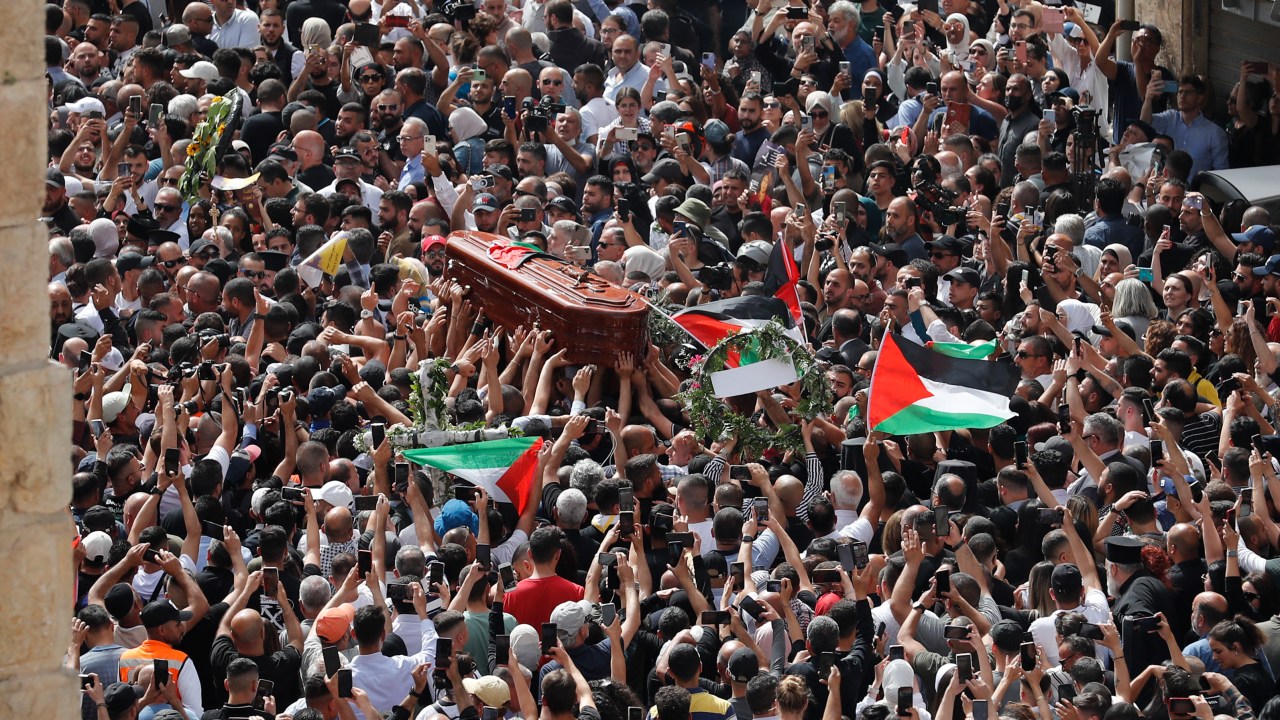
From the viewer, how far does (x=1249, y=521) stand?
11234 millimetres

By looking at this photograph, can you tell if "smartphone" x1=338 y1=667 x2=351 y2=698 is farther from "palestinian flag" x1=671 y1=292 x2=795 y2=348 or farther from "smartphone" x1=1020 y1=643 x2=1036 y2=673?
"palestinian flag" x1=671 y1=292 x2=795 y2=348

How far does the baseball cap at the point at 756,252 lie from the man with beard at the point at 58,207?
203 inches

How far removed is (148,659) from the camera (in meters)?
10.3

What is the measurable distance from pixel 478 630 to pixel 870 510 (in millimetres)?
2579

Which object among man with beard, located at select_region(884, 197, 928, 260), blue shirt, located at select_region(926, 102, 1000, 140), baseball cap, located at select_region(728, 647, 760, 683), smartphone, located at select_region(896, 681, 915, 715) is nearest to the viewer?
smartphone, located at select_region(896, 681, 915, 715)

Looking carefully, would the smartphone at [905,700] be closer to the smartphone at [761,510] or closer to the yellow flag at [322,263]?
the smartphone at [761,510]

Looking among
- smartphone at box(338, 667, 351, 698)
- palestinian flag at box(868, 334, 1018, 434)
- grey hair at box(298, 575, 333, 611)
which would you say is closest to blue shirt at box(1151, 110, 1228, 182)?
palestinian flag at box(868, 334, 1018, 434)

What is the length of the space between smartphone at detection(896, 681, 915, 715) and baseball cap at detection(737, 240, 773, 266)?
5945 millimetres

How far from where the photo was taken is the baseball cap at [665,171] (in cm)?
1639

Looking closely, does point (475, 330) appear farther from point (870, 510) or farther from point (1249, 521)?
point (1249, 521)

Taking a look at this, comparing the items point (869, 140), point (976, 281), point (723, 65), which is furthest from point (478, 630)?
point (723, 65)

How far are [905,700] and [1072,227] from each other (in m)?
6.35

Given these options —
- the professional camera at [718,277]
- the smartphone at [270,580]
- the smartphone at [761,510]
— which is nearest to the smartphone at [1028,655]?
the smartphone at [761,510]

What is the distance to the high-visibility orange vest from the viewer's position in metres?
10.3
